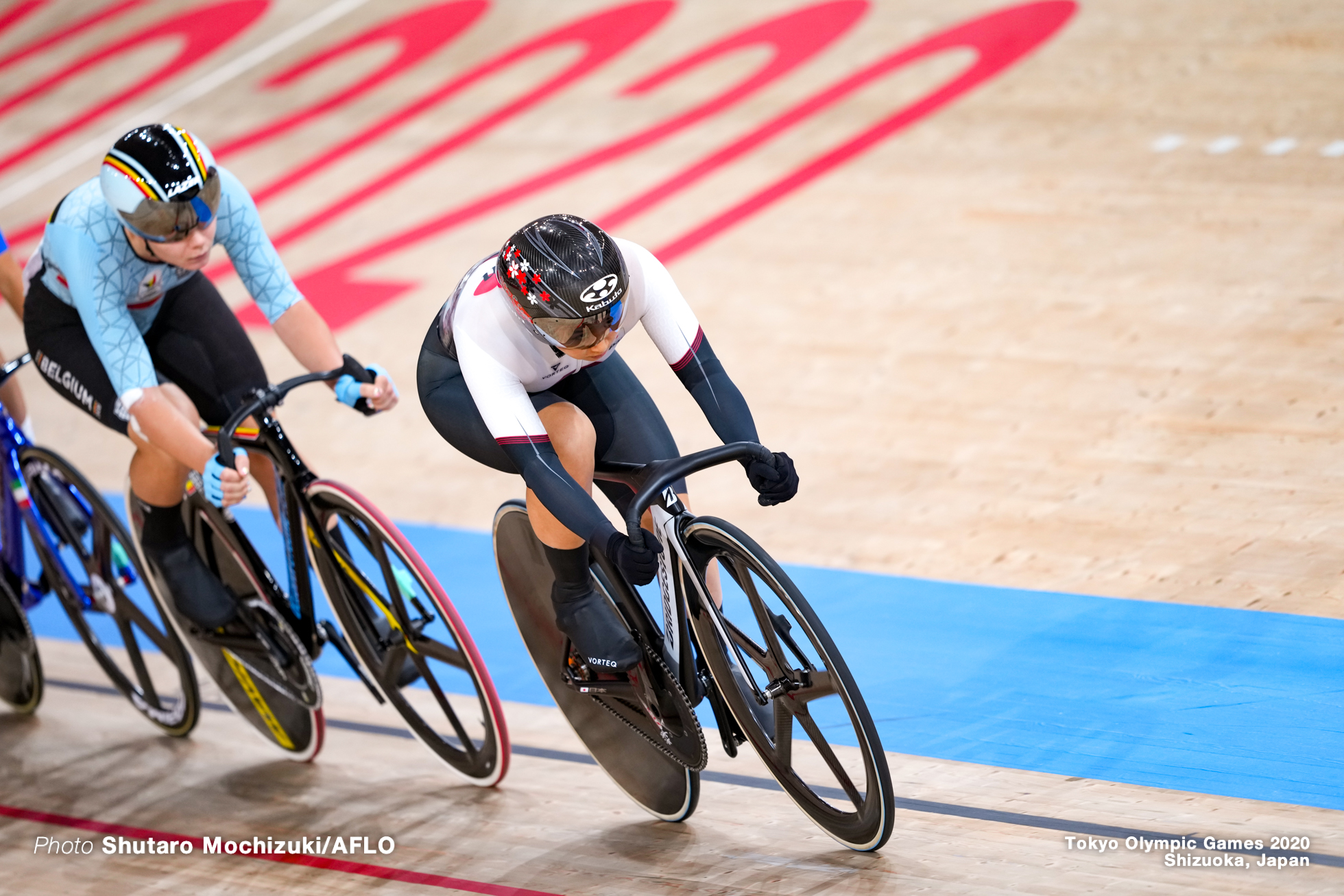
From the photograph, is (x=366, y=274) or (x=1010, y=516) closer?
(x=1010, y=516)

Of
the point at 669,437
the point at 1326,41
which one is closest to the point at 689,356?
the point at 669,437

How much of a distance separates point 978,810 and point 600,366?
3.84ft

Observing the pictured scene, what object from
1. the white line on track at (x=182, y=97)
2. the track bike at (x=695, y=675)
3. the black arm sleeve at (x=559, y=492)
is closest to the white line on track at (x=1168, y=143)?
the track bike at (x=695, y=675)

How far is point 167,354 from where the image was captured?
3.11m

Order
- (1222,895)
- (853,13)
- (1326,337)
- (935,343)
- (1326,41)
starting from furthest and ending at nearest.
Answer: (853,13)
(1326,41)
(935,343)
(1326,337)
(1222,895)

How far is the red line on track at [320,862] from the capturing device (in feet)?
8.71

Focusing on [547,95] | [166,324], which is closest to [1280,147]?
[547,95]

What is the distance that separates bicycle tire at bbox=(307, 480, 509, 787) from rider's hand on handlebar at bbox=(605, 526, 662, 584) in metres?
0.68

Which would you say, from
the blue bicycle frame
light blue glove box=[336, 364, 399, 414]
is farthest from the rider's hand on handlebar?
the blue bicycle frame

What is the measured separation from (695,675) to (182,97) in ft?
24.2

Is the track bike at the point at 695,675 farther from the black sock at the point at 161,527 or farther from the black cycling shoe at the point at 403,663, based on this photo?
the black sock at the point at 161,527

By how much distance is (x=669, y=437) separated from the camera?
263 cm

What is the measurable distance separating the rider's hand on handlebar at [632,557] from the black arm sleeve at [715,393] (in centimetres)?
27

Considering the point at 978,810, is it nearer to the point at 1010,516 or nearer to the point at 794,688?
the point at 794,688
